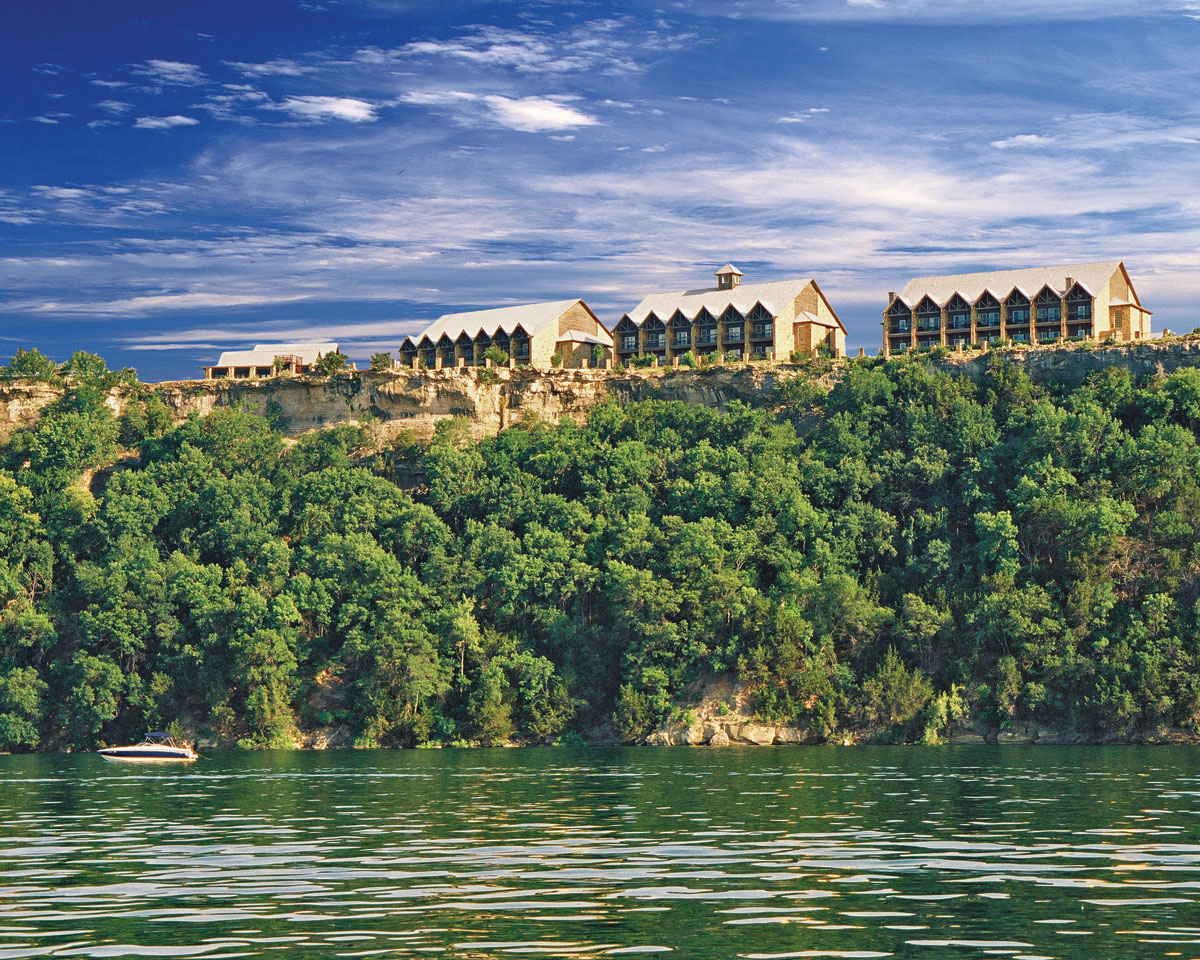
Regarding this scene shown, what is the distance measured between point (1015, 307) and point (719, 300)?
97.8 feet

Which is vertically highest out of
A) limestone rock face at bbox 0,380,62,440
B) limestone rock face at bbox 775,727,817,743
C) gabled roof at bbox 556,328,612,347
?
gabled roof at bbox 556,328,612,347

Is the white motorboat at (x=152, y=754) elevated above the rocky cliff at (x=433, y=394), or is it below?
below

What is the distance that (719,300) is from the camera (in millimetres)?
143875

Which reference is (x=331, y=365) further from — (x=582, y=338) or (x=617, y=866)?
(x=617, y=866)

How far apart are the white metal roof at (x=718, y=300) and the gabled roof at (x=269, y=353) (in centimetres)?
3731

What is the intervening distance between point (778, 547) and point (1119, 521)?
23.7 m

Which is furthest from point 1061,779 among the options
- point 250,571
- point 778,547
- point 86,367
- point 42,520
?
point 86,367

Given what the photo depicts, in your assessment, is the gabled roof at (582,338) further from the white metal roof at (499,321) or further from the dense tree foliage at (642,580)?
the dense tree foliage at (642,580)

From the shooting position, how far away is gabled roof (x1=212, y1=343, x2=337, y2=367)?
158 meters

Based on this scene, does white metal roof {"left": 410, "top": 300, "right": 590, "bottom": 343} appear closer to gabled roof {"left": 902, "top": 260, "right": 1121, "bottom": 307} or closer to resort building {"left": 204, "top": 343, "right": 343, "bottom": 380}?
resort building {"left": 204, "top": 343, "right": 343, "bottom": 380}

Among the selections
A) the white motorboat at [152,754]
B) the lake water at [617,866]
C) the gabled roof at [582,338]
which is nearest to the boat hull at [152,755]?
the white motorboat at [152,754]

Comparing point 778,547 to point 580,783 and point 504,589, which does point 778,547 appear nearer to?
point 504,589

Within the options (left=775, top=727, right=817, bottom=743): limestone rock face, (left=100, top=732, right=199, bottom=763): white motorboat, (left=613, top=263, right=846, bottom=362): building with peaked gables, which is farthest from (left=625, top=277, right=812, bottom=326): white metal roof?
(left=100, top=732, right=199, bottom=763): white motorboat

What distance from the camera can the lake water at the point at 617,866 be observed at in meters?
22.8
